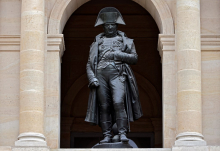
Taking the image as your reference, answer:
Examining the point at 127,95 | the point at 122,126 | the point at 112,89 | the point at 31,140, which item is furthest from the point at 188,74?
the point at 31,140

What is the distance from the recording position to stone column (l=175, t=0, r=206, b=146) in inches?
746

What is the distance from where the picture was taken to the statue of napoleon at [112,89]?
19.5m

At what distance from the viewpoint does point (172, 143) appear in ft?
63.8

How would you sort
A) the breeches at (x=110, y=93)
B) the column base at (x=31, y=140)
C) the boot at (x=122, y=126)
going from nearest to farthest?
the column base at (x=31, y=140), the boot at (x=122, y=126), the breeches at (x=110, y=93)

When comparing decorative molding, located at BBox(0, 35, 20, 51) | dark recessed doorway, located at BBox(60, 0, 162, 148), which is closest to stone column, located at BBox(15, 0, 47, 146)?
decorative molding, located at BBox(0, 35, 20, 51)

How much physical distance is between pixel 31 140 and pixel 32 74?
58.7 inches

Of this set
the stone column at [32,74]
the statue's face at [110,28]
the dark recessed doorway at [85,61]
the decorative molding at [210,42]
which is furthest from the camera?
the dark recessed doorway at [85,61]

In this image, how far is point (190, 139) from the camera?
1877 cm

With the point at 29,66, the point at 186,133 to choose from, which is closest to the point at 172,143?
the point at 186,133

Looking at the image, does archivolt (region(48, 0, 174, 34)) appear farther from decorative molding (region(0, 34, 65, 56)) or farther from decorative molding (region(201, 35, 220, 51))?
decorative molding (region(201, 35, 220, 51))

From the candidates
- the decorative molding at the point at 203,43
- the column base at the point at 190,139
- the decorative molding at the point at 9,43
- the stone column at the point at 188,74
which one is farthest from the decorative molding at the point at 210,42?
the decorative molding at the point at 9,43

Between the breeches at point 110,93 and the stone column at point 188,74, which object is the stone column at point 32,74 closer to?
the breeches at point 110,93

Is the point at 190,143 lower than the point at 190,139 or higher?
lower

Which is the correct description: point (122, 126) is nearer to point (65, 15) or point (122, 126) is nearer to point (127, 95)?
point (127, 95)
